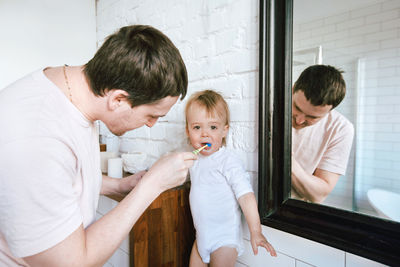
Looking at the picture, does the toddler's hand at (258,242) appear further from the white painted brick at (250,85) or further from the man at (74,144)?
the white painted brick at (250,85)

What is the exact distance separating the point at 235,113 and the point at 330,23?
47 centimetres

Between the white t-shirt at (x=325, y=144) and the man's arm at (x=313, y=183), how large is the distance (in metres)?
0.01

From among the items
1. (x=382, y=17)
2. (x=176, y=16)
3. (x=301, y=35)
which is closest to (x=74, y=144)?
(x=301, y=35)

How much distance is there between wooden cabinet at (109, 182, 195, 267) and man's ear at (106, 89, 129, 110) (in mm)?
480

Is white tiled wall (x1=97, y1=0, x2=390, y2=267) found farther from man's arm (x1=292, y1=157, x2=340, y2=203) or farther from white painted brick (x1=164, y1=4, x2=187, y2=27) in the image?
man's arm (x1=292, y1=157, x2=340, y2=203)

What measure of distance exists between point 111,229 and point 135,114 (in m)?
0.32

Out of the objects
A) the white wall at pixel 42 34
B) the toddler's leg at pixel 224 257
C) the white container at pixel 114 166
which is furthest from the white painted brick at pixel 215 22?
the white wall at pixel 42 34

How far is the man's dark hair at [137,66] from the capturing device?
635 millimetres

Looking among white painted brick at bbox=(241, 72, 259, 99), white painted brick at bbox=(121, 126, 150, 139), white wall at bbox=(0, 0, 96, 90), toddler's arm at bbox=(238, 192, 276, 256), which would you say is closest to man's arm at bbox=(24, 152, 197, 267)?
toddler's arm at bbox=(238, 192, 276, 256)

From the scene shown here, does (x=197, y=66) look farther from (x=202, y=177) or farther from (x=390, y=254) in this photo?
(x=390, y=254)

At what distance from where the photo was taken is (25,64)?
5.95 feet

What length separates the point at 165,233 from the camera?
107cm

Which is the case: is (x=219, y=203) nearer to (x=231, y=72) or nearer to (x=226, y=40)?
(x=231, y=72)

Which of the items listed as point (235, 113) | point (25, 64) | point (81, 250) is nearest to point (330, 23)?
point (235, 113)
